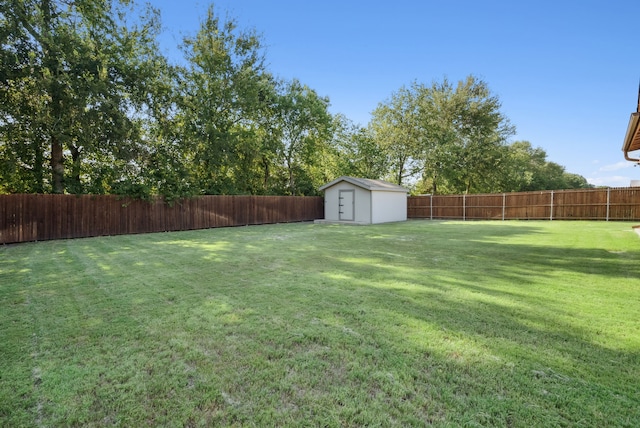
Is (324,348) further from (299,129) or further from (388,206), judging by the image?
(299,129)

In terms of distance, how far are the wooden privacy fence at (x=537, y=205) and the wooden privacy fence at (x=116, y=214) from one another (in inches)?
343

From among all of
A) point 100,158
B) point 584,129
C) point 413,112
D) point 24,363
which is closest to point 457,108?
point 413,112

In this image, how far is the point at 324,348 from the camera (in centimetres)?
208

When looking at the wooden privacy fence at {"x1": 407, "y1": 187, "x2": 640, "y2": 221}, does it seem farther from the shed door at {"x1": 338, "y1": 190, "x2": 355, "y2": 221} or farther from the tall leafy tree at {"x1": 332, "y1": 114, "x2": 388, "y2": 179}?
the tall leafy tree at {"x1": 332, "y1": 114, "x2": 388, "y2": 179}

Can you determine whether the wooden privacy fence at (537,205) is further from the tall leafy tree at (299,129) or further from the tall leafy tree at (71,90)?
the tall leafy tree at (71,90)

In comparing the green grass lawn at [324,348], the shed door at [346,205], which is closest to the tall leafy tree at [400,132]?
the shed door at [346,205]

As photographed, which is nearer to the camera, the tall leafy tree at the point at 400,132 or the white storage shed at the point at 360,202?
the white storage shed at the point at 360,202

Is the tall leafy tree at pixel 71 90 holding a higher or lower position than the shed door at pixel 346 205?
higher

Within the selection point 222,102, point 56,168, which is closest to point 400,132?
point 222,102

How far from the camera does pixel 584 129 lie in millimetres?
16422

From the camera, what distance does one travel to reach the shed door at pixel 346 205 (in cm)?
1500

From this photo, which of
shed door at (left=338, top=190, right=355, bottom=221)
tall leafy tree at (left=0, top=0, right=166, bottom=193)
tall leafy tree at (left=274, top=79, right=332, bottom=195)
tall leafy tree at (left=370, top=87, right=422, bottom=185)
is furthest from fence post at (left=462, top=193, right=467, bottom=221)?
tall leafy tree at (left=0, top=0, right=166, bottom=193)

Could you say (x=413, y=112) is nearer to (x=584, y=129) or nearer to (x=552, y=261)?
(x=584, y=129)

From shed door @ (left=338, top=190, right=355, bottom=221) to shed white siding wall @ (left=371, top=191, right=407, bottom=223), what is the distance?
1076 mm
